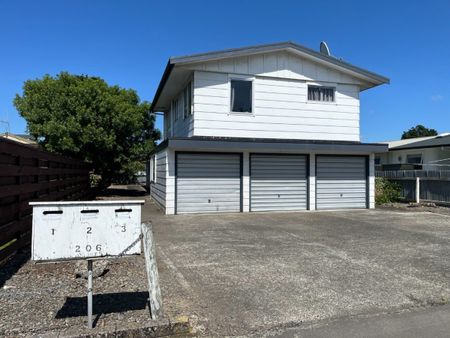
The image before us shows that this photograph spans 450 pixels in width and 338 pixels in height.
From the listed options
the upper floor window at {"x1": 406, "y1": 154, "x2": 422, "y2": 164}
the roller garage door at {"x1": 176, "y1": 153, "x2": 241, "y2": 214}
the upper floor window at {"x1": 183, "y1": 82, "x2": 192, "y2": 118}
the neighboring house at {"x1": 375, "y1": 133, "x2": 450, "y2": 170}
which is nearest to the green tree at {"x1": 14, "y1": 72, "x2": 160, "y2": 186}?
the upper floor window at {"x1": 183, "y1": 82, "x2": 192, "y2": 118}

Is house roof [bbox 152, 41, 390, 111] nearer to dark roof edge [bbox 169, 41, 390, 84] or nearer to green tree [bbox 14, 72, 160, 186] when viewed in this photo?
dark roof edge [bbox 169, 41, 390, 84]

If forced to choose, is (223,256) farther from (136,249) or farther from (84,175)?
(84,175)

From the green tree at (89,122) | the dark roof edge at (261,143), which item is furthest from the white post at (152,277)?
the green tree at (89,122)

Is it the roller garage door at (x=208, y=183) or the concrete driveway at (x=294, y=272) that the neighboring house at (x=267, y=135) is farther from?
the concrete driveway at (x=294, y=272)

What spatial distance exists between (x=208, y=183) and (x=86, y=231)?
393 inches

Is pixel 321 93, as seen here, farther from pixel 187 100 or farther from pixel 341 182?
pixel 187 100

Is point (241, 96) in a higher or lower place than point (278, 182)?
higher

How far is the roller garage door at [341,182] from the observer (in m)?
15.0

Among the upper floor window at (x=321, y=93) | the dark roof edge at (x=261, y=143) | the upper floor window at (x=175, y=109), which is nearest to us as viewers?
the dark roof edge at (x=261, y=143)

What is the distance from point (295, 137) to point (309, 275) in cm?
926

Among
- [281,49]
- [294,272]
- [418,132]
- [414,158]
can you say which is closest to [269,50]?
[281,49]

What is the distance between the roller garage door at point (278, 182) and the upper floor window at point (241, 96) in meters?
1.76

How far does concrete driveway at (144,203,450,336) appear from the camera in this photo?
4.34m

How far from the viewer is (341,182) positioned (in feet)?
49.8
